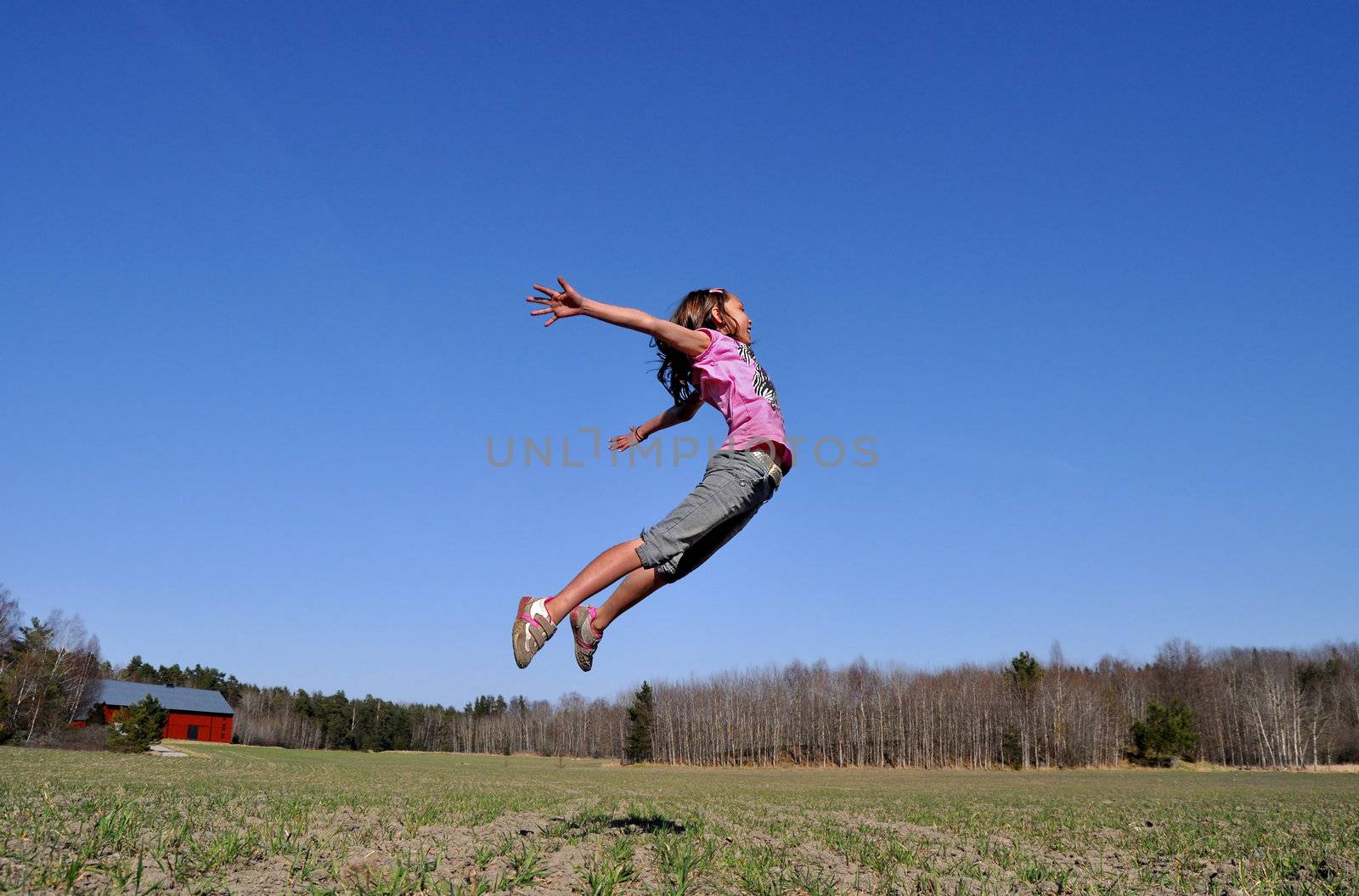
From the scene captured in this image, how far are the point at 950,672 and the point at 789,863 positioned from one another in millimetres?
116928

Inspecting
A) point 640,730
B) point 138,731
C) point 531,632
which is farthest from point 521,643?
point 640,730

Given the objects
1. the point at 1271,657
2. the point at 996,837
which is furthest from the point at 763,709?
the point at 996,837

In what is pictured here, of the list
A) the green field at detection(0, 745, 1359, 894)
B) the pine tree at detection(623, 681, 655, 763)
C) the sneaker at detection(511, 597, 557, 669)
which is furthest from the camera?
the pine tree at detection(623, 681, 655, 763)

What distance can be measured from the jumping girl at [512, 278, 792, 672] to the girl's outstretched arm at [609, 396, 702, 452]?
0.36 m

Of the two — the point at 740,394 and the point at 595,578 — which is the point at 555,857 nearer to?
the point at 595,578

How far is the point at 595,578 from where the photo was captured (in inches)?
198

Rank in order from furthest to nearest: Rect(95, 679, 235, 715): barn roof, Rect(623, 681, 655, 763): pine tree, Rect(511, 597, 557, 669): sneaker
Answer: Rect(623, 681, 655, 763): pine tree, Rect(95, 679, 235, 715): barn roof, Rect(511, 597, 557, 669): sneaker

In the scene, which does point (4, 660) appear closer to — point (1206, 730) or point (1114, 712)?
point (1114, 712)

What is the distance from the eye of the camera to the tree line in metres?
80.9

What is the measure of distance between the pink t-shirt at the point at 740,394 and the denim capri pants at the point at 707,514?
0.17 metres

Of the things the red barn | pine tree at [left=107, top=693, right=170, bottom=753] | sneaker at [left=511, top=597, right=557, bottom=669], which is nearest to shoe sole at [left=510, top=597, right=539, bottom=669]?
sneaker at [left=511, top=597, right=557, bottom=669]

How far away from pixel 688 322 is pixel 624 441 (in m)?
1.06

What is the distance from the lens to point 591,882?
172 inches

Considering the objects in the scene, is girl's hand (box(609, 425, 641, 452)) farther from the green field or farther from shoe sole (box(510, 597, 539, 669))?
the green field
